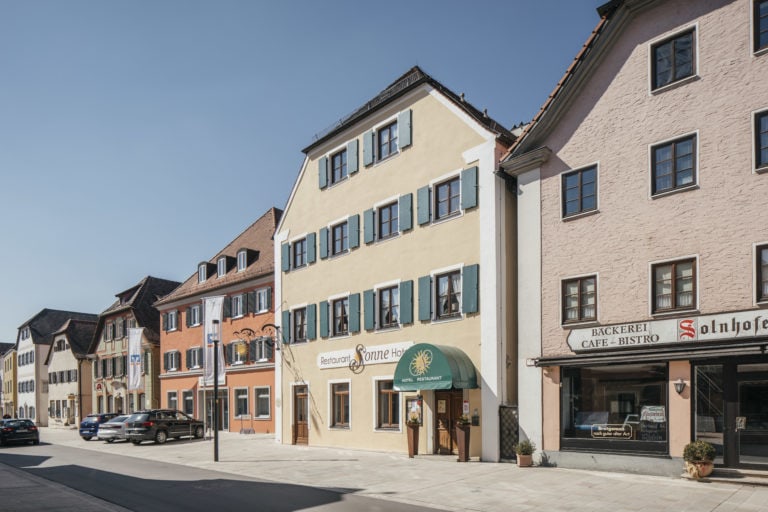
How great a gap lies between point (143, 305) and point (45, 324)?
3307 centimetres

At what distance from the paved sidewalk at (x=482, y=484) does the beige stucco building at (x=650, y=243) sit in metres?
1.55

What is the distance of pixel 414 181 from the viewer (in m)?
24.8

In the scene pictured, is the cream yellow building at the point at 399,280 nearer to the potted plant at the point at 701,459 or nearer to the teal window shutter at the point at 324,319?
the teal window shutter at the point at 324,319

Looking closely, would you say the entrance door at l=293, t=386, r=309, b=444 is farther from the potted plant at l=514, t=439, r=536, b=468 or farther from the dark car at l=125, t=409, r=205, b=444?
the potted plant at l=514, t=439, r=536, b=468

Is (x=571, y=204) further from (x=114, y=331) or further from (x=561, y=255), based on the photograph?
(x=114, y=331)

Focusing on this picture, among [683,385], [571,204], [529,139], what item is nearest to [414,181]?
[529,139]

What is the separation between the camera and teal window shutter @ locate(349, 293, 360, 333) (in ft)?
87.9

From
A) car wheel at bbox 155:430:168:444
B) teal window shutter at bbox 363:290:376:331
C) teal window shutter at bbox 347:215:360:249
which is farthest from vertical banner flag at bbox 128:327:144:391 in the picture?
teal window shutter at bbox 363:290:376:331

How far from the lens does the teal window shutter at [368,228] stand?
26578mm

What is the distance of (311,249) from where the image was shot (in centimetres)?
3014

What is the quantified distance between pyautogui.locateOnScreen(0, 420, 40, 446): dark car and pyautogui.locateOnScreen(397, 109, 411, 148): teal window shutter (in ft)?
86.4

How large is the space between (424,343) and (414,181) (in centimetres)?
617

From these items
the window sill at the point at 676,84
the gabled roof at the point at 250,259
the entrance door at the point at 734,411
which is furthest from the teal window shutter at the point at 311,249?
the entrance door at the point at 734,411

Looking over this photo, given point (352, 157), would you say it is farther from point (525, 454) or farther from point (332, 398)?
point (525, 454)
